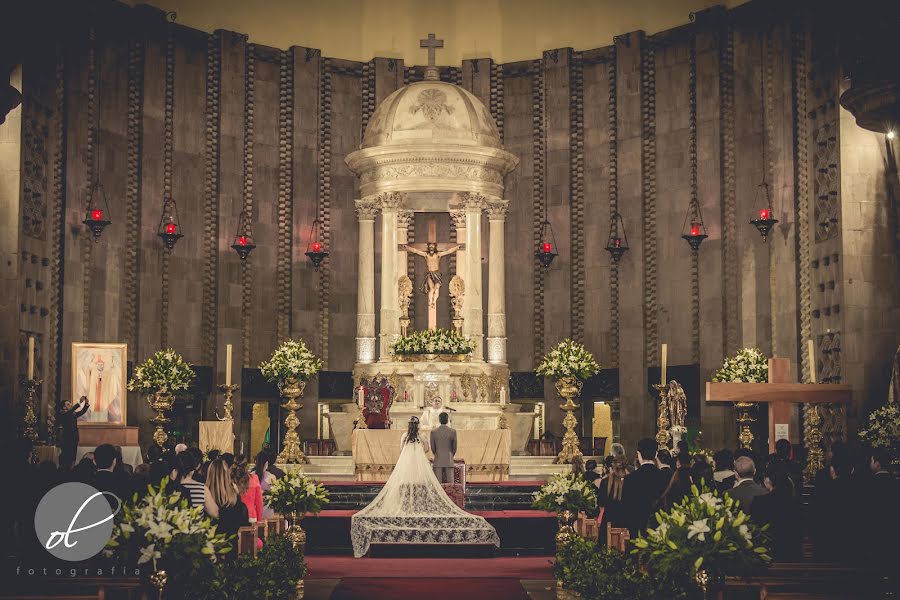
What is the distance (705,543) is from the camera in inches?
332

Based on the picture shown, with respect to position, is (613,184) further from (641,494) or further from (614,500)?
(641,494)

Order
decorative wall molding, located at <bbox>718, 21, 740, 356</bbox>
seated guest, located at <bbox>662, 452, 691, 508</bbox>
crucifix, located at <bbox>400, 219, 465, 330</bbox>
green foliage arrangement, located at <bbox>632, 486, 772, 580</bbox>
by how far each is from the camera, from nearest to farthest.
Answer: green foliage arrangement, located at <bbox>632, 486, 772, 580</bbox>
seated guest, located at <bbox>662, 452, 691, 508</bbox>
decorative wall molding, located at <bbox>718, 21, 740, 356</bbox>
crucifix, located at <bbox>400, 219, 465, 330</bbox>

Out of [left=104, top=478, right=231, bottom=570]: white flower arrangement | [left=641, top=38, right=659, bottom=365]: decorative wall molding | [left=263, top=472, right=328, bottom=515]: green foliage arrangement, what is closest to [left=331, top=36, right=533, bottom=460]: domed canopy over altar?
[left=641, top=38, right=659, bottom=365]: decorative wall molding

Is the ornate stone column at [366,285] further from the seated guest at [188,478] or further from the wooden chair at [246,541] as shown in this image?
the wooden chair at [246,541]

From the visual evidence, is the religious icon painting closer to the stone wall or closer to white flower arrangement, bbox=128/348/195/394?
the stone wall

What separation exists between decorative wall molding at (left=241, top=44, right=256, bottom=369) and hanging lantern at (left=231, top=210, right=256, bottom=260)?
0.19 metres

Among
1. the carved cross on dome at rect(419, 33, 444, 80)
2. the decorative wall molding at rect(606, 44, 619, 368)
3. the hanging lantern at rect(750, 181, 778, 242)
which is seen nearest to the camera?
the hanging lantern at rect(750, 181, 778, 242)

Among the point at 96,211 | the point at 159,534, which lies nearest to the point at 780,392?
the point at 159,534

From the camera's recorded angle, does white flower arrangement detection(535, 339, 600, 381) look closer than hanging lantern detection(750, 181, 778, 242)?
No

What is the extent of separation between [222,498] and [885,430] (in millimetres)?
9590

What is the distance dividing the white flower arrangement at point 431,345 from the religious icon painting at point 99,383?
5.66 metres

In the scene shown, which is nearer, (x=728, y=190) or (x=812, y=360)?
(x=812, y=360)

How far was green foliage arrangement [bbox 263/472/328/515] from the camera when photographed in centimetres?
1440

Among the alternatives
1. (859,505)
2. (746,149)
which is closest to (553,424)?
(746,149)
